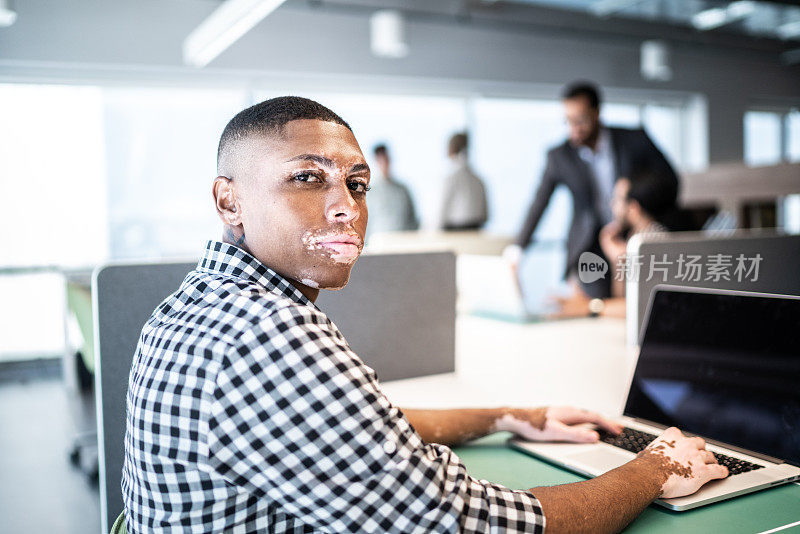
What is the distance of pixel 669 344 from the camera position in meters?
1.15

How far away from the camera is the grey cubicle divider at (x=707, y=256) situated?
4.04 feet

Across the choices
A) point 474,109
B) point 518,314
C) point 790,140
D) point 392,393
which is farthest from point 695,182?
point 790,140

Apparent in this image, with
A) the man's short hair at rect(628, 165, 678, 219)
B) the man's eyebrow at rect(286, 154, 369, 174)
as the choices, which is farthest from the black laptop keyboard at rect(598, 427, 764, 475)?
the man's short hair at rect(628, 165, 678, 219)

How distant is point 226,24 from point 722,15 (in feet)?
14.6

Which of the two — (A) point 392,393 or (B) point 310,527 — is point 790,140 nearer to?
(A) point 392,393

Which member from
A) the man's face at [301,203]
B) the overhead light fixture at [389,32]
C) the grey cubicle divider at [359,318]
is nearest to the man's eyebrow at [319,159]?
the man's face at [301,203]

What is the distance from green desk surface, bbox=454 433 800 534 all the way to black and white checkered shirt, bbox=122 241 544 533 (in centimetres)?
23

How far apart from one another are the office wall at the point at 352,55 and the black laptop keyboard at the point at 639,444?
4.23 meters

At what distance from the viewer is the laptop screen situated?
3.22 feet

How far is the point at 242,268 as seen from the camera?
0.77m

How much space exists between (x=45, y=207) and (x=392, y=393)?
3.81 metres

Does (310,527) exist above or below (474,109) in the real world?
below

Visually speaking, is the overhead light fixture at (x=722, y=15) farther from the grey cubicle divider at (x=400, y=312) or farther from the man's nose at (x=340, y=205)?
the man's nose at (x=340, y=205)

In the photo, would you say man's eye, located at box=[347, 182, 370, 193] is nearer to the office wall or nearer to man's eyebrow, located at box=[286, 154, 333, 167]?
man's eyebrow, located at box=[286, 154, 333, 167]
